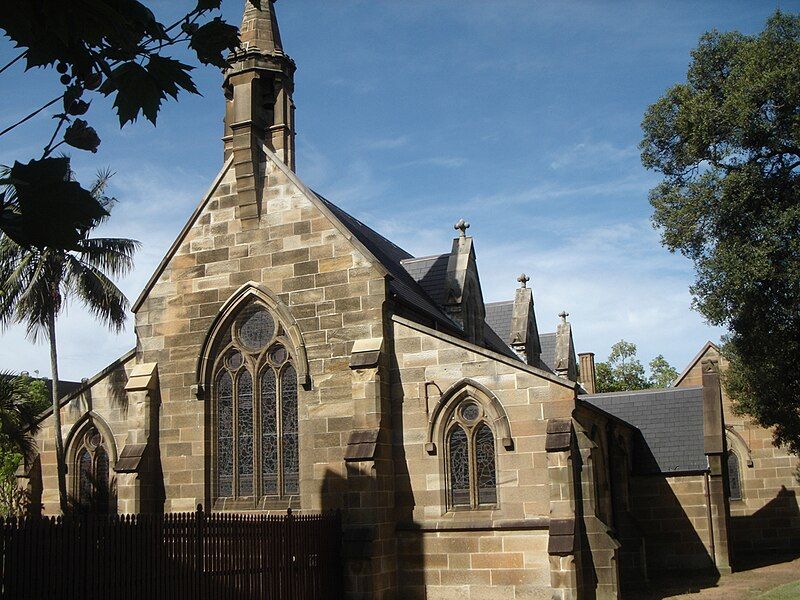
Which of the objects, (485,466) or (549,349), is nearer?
(485,466)

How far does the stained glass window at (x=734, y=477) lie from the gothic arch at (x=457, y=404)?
1790cm

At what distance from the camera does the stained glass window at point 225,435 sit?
1950 centimetres

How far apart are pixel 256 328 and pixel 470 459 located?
5839 mm

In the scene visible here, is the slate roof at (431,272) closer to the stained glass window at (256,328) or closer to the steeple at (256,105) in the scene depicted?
the steeple at (256,105)

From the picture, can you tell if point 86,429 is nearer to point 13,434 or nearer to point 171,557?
point 13,434

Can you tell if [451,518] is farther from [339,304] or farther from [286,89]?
[286,89]

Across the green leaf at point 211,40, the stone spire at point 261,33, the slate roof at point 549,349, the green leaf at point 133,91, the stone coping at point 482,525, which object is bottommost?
the stone coping at point 482,525

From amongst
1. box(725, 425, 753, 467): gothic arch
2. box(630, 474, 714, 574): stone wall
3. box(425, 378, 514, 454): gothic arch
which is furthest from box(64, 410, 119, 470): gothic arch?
box(725, 425, 753, 467): gothic arch

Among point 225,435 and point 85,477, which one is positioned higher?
point 225,435

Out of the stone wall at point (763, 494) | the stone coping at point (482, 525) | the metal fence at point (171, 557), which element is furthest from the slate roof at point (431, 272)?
the stone wall at point (763, 494)

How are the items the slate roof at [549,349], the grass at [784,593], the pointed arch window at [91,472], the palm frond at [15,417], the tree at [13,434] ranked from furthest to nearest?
the slate roof at [549,349]
the palm frond at [15,417]
the tree at [13,434]
the pointed arch window at [91,472]
the grass at [784,593]

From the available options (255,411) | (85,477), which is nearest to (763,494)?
(255,411)

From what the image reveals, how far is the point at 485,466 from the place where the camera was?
58.9 ft

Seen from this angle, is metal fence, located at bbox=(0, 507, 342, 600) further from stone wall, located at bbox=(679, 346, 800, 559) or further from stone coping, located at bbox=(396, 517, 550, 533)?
stone wall, located at bbox=(679, 346, 800, 559)
